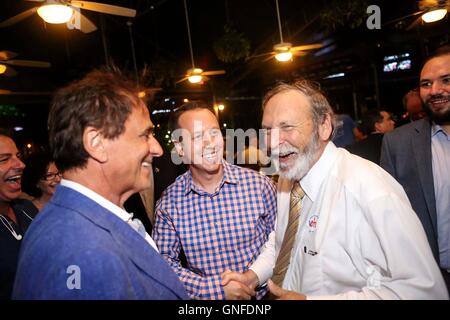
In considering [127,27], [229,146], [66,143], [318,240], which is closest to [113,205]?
[66,143]

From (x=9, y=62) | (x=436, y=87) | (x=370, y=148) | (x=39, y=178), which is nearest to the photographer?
(x=436, y=87)

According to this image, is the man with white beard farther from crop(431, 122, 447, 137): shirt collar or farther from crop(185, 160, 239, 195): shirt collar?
crop(431, 122, 447, 137): shirt collar

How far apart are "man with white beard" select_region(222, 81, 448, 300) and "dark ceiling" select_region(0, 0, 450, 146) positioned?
5629 mm

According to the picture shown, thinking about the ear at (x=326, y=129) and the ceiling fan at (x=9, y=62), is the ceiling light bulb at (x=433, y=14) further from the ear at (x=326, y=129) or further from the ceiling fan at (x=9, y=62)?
the ceiling fan at (x=9, y=62)

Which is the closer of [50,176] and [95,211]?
[95,211]

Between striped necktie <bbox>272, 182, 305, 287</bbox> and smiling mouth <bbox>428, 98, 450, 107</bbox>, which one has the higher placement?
smiling mouth <bbox>428, 98, 450, 107</bbox>

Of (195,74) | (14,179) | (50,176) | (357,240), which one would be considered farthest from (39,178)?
(195,74)

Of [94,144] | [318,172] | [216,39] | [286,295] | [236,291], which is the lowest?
[236,291]

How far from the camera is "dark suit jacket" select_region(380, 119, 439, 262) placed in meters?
2.29

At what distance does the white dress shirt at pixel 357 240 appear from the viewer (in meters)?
1.16

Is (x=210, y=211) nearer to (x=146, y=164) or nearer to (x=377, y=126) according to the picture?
(x=146, y=164)

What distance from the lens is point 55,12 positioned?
12.6 feet

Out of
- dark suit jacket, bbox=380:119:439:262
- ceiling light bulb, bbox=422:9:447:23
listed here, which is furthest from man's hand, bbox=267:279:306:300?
ceiling light bulb, bbox=422:9:447:23

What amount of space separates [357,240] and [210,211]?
940 mm
